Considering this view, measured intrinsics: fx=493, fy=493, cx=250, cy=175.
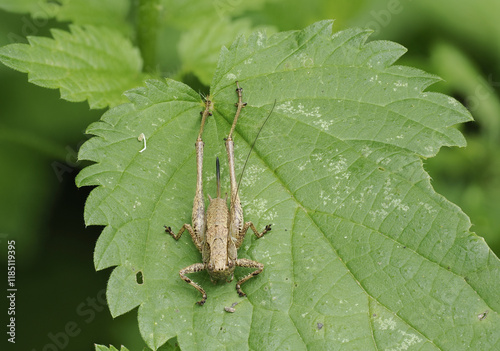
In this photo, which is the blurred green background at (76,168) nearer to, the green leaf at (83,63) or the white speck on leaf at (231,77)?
the green leaf at (83,63)

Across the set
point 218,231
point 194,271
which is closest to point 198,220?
point 218,231

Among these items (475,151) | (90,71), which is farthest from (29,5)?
(475,151)

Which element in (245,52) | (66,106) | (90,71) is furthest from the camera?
(66,106)

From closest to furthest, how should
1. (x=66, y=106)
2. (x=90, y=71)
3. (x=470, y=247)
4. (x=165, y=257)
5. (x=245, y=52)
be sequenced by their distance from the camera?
(x=470, y=247)
(x=165, y=257)
(x=245, y=52)
(x=90, y=71)
(x=66, y=106)

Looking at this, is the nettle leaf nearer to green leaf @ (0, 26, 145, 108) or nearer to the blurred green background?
green leaf @ (0, 26, 145, 108)

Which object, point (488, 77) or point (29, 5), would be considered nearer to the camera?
point (29, 5)

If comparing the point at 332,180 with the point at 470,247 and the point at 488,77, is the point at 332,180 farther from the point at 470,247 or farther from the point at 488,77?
the point at 488,77

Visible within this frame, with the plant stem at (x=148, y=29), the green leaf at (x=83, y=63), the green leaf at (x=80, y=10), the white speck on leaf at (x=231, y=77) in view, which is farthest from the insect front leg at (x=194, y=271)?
the green leaf at (x=80, y=10)

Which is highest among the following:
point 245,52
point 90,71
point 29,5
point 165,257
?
point 29,5
